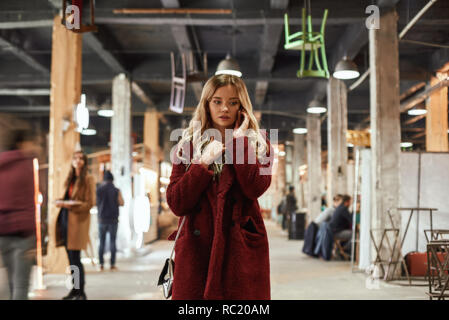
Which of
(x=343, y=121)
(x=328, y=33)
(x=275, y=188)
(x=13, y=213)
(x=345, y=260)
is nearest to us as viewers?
(x=13, y=213)

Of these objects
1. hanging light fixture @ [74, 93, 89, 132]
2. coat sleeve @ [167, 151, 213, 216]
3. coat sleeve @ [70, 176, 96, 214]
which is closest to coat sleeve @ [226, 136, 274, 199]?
coat sleeve @ [167, 151, 213, 216]

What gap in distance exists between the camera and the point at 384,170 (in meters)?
7.25

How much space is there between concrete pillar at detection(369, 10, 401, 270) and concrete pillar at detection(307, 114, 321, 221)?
7170 mm

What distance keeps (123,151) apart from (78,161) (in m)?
6.03

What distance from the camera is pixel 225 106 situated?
5.82 feet


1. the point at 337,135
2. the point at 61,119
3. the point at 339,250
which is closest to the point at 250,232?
the point at 61,119

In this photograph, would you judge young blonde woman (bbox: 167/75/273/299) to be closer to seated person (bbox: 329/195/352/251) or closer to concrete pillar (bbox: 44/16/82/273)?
concrete pillar (bbox: 44/16/82/273)

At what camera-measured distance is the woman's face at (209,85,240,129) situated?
177 cm

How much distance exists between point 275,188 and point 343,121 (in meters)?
15.4

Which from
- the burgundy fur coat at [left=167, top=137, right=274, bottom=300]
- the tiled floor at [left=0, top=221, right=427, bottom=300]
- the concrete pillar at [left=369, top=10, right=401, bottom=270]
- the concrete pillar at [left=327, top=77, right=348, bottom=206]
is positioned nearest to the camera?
the burgundy fur coat at [left=167, top=137, right=274, bottom=300]

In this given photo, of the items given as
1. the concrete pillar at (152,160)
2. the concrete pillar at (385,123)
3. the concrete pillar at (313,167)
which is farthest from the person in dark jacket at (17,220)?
the concrete pillar at (313,167)

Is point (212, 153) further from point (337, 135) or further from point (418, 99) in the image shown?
point (418, 99)
